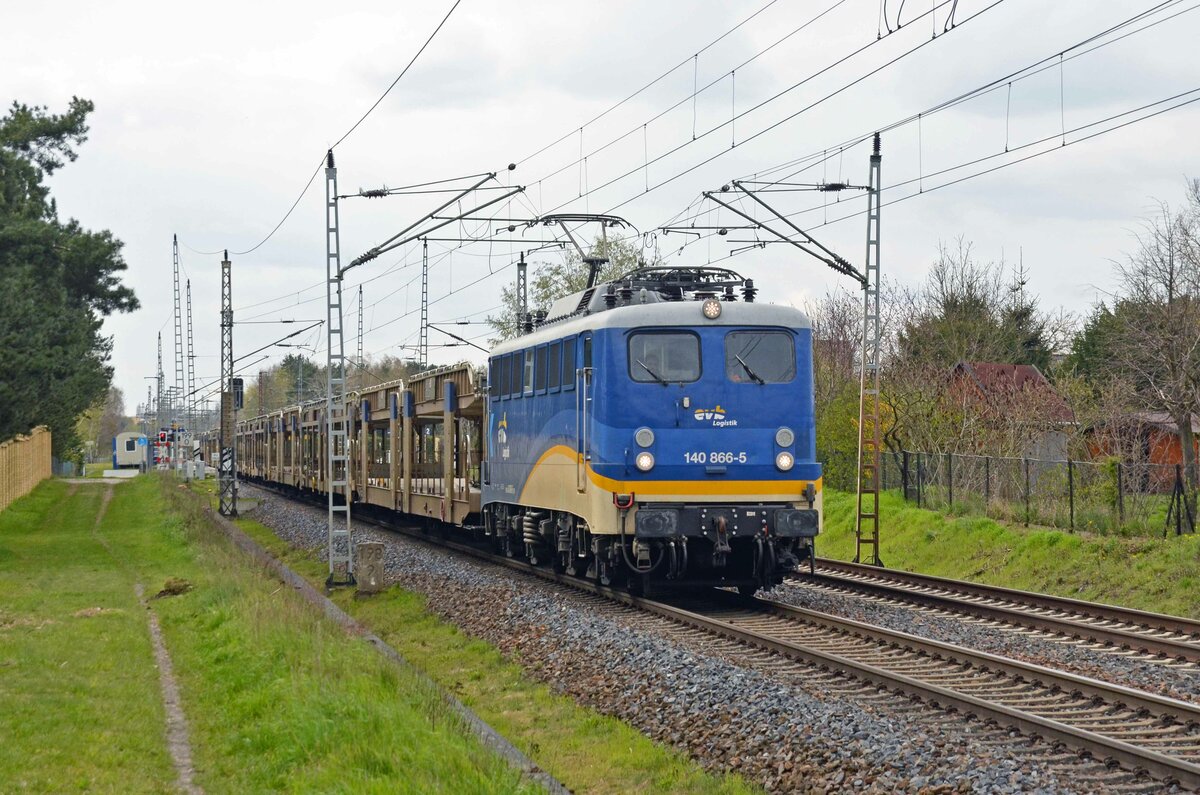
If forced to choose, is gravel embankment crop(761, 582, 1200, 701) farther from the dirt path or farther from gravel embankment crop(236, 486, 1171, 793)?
the dirt path

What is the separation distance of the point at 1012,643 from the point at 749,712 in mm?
4832

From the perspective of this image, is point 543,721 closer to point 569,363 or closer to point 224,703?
point 224,703

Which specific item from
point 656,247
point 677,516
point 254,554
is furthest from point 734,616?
point 656,247

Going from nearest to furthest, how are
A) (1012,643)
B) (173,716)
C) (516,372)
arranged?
(173,716) < (1012,643) < (516,372)

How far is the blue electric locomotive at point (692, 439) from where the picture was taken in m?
15.4

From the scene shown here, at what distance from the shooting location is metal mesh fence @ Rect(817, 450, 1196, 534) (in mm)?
20656

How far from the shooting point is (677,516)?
15188 mm

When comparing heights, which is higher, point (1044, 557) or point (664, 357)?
point (664, 357)

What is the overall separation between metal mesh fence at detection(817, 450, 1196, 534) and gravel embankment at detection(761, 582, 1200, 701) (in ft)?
18.9

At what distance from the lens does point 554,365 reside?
1773 cm

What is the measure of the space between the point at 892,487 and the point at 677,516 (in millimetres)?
15446

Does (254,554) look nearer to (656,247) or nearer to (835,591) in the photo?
(835,591)

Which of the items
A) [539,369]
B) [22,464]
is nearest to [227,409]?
[22,464]

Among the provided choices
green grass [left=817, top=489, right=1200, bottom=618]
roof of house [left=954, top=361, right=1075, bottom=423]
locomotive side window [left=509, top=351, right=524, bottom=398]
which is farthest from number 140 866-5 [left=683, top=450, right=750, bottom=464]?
roof of house [left=954, top=361, right=1075, bottom=423]
